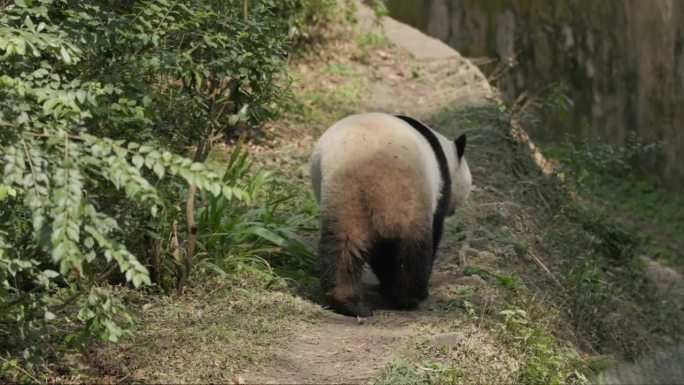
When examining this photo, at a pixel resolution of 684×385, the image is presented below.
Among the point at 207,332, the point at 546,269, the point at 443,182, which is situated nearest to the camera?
the point at 207,332

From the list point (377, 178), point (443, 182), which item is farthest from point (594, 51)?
point (377, 178)

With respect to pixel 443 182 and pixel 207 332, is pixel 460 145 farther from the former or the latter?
pixel 207 332

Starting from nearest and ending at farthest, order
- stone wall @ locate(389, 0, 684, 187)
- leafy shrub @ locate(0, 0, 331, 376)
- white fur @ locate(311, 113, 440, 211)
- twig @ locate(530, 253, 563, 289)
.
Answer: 1. leafy shrub @ locate(0, 0, 331, 376)
2. white fur @ locate(311, 113, 440, 211)
3. twig @ locate(530, 253, 563, 289)
4. stone wall @ locate(389, 0, 684, 187)

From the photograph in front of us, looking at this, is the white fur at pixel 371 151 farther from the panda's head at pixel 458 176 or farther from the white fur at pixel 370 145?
the panda's head at pixel 458 176

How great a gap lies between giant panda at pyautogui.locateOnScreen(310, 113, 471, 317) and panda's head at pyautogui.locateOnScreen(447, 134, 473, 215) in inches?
35.7

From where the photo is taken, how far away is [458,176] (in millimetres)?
7867

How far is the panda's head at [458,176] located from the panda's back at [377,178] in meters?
1.05

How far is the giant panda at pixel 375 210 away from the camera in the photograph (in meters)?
6.40

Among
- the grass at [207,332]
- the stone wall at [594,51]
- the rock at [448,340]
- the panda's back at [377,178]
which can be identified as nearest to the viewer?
the grass at [207,332]

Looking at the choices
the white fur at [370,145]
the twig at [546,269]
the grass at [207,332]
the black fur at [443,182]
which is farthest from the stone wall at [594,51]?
the grass at [207,332]

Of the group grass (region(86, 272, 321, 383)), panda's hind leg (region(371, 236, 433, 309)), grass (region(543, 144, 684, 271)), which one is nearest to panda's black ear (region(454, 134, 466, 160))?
panda's hind leg (region(371, 236, 433, 309))

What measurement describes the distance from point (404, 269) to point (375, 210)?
19.8 inches

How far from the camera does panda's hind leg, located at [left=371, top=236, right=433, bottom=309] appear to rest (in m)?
6.56

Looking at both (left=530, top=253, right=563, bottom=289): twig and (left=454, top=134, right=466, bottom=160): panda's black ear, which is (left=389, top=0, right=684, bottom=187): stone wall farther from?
(left=454, top=134, right=466, bottom=160): panda's black ear
